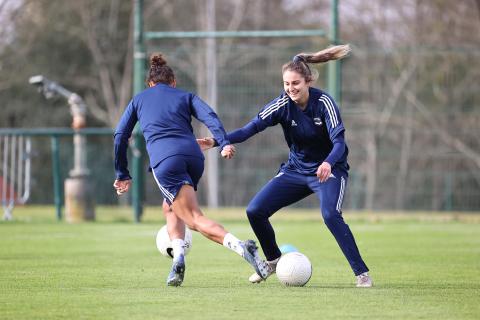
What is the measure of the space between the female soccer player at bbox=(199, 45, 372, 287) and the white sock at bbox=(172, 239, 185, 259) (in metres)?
0.68

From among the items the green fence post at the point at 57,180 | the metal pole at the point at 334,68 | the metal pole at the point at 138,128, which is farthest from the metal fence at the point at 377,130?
the metal pole at the point at 334,68

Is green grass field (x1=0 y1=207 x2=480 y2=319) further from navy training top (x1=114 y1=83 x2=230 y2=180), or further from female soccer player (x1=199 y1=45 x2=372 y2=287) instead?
navy training top (x1=114 y1=83 x2=230 y2=180)

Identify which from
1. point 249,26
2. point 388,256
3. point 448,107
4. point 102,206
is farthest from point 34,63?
point 388,256

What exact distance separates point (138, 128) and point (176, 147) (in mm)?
12364

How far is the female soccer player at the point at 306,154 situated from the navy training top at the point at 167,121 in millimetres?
350

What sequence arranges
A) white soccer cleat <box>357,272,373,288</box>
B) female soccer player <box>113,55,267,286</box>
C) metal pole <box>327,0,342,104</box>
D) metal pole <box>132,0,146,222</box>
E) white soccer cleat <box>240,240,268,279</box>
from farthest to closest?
metal pole <box>132,0,146,222</box> < metal pole <box>327,0,342,104</box> < white soccer cleat <box>357,272,373,288</box> < female soccer player <box>113,55,267,286</box> < white soccer cleat <box>240,240,268,279</box>

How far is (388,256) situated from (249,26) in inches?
1090

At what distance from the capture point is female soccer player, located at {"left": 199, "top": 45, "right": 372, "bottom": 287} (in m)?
9.38

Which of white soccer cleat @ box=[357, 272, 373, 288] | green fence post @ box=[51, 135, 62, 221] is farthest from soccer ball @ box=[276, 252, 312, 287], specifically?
green fence post @ box=[51, 135, 62, 221]

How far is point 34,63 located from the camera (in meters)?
41.6

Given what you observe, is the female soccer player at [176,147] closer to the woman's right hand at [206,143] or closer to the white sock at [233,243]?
the white sock at [233,243]

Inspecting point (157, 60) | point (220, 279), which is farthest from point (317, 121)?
point (220, 279)

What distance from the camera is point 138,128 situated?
21.5 metres

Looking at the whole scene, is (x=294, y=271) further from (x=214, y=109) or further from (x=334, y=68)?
(x=214, y=109)
